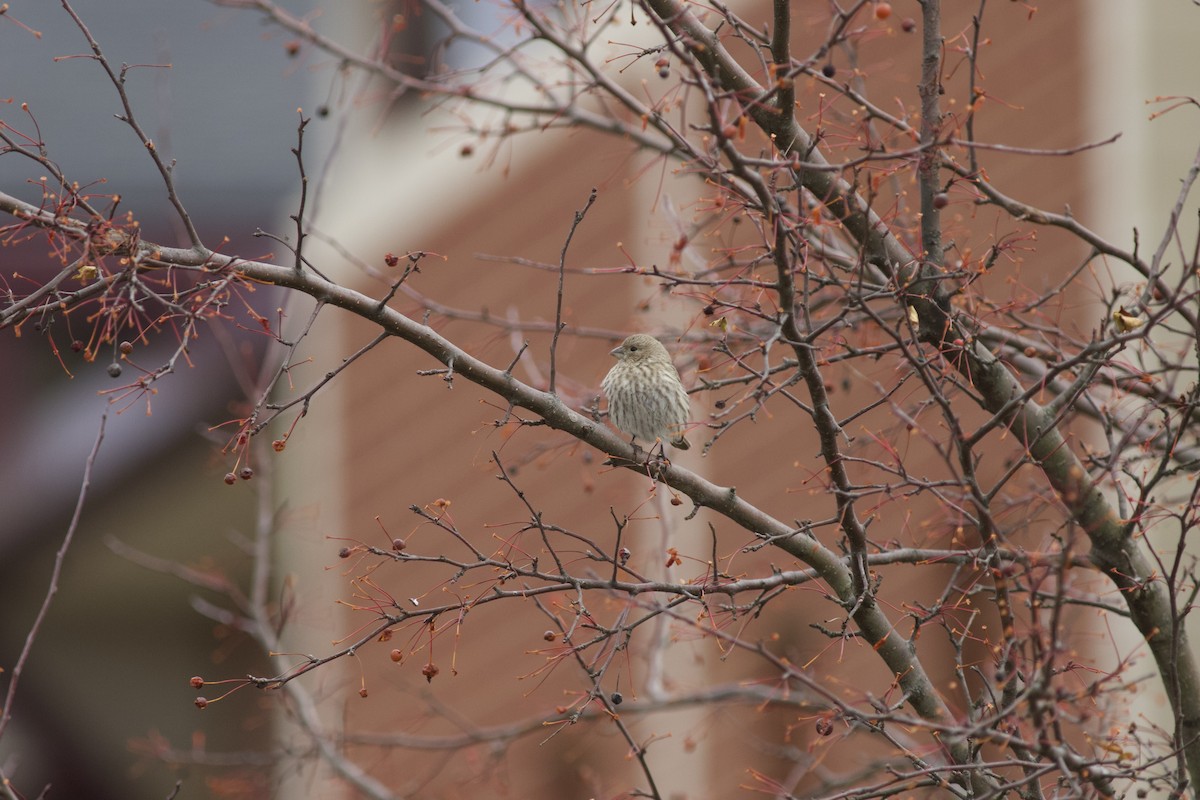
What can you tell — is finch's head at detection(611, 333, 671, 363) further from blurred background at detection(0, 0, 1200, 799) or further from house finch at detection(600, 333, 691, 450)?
blurred background at detection(0, 0, 1200, 799)

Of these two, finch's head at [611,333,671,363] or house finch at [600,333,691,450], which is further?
finch's head at [611,333,671,363]

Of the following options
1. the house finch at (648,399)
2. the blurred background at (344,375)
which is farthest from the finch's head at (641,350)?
the blurred background at (344,375)

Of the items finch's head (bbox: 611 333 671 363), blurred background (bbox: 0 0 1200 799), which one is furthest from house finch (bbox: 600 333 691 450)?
blurred background (bbox: 0 0 1200 799)

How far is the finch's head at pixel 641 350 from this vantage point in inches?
249

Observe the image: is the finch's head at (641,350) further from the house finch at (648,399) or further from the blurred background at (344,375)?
the blurred background at (344,375)

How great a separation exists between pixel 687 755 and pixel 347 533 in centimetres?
479

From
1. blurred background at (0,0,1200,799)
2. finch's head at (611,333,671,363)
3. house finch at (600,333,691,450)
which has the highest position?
blurred background at (0,0,1200,799)

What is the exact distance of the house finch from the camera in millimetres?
6035

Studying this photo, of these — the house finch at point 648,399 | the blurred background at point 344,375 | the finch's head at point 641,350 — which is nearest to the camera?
the house finch at point 648,399

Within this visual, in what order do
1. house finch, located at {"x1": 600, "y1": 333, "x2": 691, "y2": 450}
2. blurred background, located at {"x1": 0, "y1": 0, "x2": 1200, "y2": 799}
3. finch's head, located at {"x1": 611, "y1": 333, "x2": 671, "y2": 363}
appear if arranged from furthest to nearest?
1. blurred background, located at {"x1": 0, "y1": 0, "x2": 1200, "y2": 799}
2. finch's head, located at {"x1": 611, "y1": 333, "x2": 671, "y2": 363}
3. house finch, located at {"x1": 600, "y1": 333, "x2": 691, "y2": 450}

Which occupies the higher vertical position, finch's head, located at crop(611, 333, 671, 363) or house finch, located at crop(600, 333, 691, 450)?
finch's head, located at crop(611, 333, 671, 363)

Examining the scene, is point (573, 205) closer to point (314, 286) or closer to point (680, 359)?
point (680, 359)

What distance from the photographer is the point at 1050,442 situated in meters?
4.69

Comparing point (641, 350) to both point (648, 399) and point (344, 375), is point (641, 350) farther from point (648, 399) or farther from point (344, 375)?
point (344, 375)
